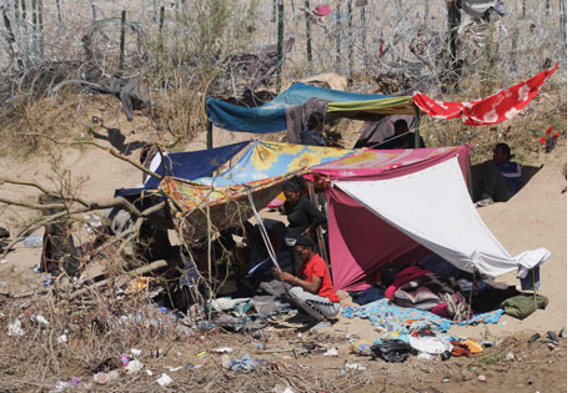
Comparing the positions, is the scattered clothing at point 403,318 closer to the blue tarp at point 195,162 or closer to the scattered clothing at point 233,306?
the scattered clothing at point 233,306

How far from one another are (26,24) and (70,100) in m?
1.60

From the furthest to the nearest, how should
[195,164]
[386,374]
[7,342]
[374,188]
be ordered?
[195,164]
[374,188]
[7,342]
[386,374]

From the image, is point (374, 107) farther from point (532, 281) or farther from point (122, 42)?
point (122, 42)

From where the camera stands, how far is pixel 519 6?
39.8 ft

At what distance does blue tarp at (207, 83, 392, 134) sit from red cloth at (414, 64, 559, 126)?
88 centimetres

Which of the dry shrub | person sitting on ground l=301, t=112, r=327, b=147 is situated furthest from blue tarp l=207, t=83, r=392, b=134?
the dry shrub

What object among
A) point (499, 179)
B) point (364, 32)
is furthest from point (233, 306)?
point (364, 32)

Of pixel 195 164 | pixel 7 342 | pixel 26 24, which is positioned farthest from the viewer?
pixel 26 24

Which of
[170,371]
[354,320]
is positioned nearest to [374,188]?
[354,320]

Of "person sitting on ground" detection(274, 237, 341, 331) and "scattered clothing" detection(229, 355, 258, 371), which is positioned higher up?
"person sitting on ground" detection(274, 237, 341, 331)

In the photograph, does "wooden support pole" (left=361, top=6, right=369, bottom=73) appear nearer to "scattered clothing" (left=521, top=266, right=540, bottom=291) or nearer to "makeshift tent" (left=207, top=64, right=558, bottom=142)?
"makeshift tent" (left=207, top=64, right=558, bottom=142)

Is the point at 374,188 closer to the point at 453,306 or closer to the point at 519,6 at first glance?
the point at 453,306

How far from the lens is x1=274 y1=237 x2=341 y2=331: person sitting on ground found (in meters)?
5.77

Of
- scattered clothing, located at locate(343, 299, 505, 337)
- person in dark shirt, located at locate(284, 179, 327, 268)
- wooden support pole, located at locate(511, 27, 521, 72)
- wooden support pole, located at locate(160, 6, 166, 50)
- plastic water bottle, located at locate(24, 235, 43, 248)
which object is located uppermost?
wooden support pole, located at locate(160, 6, 166, 50)
